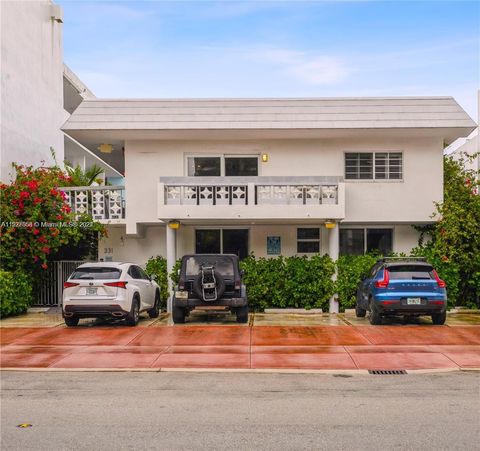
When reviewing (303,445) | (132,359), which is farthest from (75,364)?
(303,445)

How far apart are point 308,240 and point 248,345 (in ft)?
27.2

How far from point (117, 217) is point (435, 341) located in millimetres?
10441

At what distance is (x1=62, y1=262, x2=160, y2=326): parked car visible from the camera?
15.7 m

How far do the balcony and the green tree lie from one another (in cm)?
310

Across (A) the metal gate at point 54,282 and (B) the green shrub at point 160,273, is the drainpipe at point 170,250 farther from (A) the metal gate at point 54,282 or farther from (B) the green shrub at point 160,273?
(A) the metal gate at point 54,282

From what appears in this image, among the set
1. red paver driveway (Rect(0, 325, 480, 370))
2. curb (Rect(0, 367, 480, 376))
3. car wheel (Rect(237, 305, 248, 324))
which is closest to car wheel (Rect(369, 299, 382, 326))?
red paver driveway (Rect(0, 325, 480, 370))

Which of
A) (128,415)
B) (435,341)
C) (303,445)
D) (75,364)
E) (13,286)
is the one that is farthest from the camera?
(13,286)

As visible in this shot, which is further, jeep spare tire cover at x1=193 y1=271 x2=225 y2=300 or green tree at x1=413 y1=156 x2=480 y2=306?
green tree at x1=413 y1=156 x2=480 y2=306

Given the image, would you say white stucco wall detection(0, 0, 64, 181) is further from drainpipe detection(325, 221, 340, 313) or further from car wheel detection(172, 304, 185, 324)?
drainpipe detection(325, 221, 340, 313)

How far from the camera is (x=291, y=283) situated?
18.8 meters

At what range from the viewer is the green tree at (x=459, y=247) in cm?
1873

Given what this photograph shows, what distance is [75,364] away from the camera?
11.4m

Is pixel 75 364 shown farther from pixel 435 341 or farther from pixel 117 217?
pixel 117 217

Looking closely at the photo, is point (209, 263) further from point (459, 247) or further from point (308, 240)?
point (459, 247)
